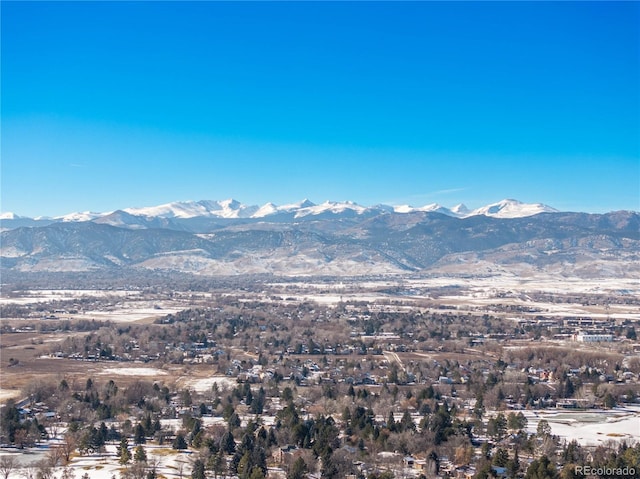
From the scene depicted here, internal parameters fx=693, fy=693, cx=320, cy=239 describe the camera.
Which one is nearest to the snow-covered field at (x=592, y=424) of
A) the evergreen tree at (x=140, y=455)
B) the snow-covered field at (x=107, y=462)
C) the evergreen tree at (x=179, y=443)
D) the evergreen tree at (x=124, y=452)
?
the evergreen tree at (x=179, y=443)

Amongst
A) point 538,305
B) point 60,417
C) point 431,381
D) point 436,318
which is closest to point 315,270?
point 538,305

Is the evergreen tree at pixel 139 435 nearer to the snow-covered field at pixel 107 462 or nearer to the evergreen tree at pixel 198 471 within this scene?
the snow-covered field at pixel 107 462

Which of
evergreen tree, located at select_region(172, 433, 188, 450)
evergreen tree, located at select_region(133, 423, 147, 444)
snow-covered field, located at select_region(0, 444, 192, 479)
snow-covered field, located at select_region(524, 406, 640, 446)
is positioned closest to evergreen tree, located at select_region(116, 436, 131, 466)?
snow-covered field, located at select_region(0, 444, 192, 479)

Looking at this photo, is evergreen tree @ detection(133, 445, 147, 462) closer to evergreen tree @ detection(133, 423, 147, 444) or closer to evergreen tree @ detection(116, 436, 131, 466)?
evergreen tree @ detection(116, 436, 131, 466)

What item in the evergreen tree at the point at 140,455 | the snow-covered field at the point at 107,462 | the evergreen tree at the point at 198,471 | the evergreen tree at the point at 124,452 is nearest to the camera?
the evergreen tree at the point at 198,471

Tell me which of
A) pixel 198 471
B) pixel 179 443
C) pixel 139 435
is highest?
pixel 198 471

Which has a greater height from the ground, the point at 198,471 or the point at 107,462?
the point at 198,471

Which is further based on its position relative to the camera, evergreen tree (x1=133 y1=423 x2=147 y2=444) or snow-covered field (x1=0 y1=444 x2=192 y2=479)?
evergreen tree (x1=133 y1=423 x2=147 y2=444)

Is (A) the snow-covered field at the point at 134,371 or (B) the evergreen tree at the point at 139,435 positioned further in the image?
(A) the snow-covered field at the point at 134,371

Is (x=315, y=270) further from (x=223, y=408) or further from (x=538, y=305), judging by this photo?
(x=223, y=408)

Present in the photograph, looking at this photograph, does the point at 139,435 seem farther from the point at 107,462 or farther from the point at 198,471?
the point at 198,471

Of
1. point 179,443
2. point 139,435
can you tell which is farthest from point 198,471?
point 139,435
